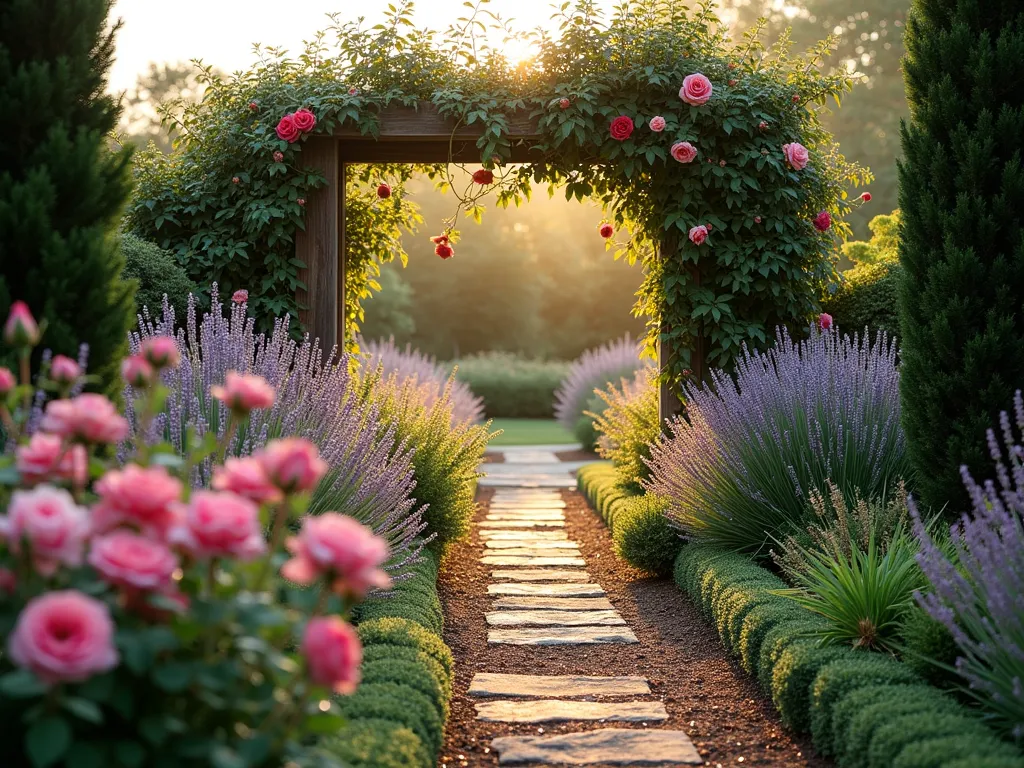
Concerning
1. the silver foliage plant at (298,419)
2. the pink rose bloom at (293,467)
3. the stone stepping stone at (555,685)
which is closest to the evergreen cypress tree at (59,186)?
the silver foliage plant at (298,419)

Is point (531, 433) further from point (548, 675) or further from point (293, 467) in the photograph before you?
point (293, 467)

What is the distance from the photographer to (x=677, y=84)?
19.2 feet

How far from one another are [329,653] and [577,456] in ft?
38.4

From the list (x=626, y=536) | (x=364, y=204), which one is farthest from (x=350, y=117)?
(x=626, y=536)

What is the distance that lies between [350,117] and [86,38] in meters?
3.27

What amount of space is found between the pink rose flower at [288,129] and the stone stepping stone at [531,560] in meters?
2.93

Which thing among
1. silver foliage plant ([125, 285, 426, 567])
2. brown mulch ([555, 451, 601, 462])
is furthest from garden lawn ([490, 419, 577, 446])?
silver foliage plant ([125, 285, 426, 567])

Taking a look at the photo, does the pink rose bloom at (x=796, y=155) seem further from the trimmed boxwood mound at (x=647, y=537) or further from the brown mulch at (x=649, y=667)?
the brown mulch at (x=649, y=667)

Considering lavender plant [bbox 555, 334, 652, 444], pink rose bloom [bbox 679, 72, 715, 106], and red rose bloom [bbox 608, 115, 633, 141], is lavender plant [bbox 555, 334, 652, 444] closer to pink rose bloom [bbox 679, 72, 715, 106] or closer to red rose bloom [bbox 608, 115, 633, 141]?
red rose bloom [bbox 608, 115, 633, 141]

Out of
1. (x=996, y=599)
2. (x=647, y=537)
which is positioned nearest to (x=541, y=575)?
(x=647, y=537)

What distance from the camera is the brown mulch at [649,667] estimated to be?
3.13 metres

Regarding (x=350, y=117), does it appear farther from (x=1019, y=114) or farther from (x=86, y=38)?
(x=1019, y=114)

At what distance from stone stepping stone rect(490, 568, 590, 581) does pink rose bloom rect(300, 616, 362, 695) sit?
4.31 m

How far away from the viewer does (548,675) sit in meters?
3.88
